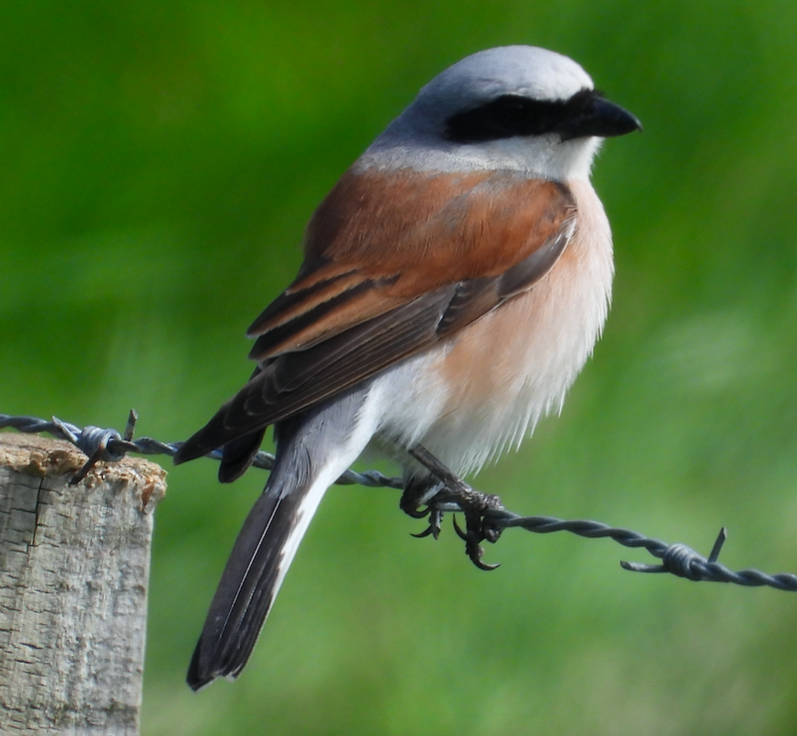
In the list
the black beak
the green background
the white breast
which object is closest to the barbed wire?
the white breast

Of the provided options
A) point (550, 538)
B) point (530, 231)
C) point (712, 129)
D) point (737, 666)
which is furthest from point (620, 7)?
point (737, 666)

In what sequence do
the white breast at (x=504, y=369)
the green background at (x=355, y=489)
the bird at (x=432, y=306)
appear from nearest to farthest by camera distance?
the bird at (x=432, y=306)
the white breast at (x=504, y=369)
the green background at (x=355, y=489)

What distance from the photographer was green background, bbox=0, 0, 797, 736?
101 inches

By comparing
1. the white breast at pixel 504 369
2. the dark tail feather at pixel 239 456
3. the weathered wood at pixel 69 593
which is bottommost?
the weathered wood at pixel 69 593

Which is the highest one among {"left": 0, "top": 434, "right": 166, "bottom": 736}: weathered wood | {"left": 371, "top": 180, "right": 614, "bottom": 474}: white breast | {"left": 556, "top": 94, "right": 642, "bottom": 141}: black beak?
{"left": 556, "top": 94, "right": 642, "bottom": 141}: black beak

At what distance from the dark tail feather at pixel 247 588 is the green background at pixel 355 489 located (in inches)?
34.5

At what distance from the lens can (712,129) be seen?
A: 117 inches

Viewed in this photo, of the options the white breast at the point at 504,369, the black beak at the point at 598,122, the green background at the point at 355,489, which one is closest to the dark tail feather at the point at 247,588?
the white breast at the point at 504,369

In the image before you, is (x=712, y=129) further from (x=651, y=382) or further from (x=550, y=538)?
(x=550, y=538)

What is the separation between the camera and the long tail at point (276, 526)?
60.1 inches

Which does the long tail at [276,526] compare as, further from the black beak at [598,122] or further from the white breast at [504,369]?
the black beak at [598,122]

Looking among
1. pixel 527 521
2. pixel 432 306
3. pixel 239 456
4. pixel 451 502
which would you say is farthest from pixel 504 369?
pixel 239 456

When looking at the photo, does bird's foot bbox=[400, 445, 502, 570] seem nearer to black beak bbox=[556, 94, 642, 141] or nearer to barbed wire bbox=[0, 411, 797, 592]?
barbed wire bbox=[0, 411, 797, 592]

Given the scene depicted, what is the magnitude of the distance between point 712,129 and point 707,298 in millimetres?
486
